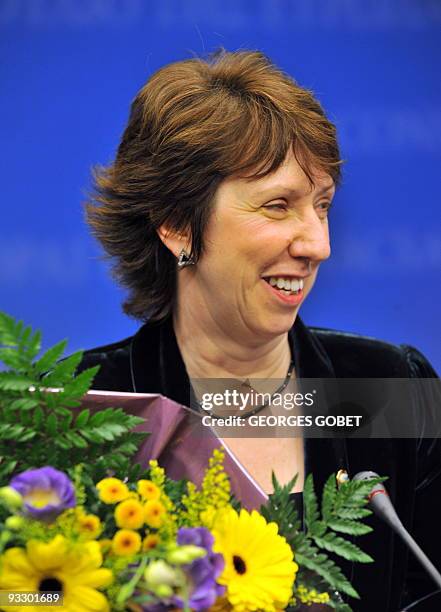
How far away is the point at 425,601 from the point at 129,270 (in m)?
0.83

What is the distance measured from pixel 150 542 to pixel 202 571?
6 centimetres

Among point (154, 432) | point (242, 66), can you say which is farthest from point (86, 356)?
point (154, 432)

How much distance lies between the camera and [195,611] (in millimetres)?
656

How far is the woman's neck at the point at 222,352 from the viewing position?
1469mm

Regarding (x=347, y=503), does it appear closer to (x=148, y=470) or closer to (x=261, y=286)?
(x=148, y=470)

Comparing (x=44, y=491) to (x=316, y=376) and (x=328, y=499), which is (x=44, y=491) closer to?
(x=328, y=499)

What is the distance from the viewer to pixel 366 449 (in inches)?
58.8

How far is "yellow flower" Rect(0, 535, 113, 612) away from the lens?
678mm

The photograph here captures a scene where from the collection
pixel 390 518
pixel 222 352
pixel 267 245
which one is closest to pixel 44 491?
pixel 390 518

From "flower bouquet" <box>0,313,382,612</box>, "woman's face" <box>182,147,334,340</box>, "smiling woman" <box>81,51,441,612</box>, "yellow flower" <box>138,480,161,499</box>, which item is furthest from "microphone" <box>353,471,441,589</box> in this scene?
"woman's face" <box>182,147,334,340</box>

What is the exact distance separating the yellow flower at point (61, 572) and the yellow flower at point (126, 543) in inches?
0.6

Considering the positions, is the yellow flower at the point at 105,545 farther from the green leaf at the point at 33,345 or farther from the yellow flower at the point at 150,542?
the green leaf at the point at 33,345

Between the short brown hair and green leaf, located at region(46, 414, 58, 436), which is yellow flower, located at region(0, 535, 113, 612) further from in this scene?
the short brown hair

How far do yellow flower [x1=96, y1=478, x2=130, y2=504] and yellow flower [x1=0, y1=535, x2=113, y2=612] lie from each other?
4 centimetres
